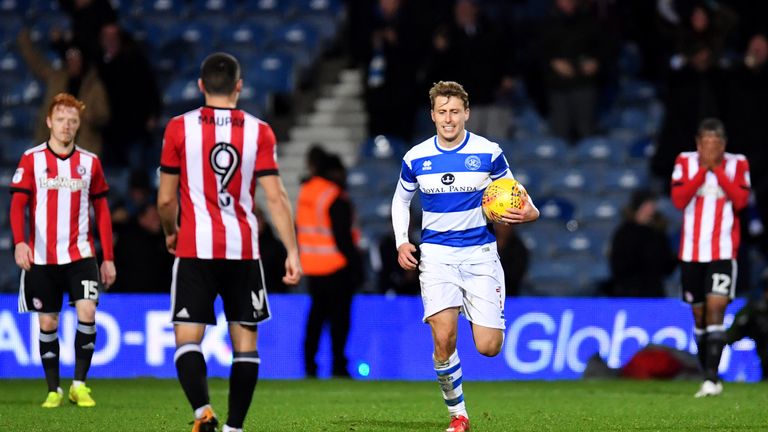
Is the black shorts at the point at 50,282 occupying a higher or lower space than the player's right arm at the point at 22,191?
lower

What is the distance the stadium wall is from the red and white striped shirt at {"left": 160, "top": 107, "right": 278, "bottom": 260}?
7.01 m

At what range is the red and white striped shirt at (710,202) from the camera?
1125 cm

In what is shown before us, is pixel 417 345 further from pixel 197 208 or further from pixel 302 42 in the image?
pixel 197 208

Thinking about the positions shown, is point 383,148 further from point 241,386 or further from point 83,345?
point 241,386

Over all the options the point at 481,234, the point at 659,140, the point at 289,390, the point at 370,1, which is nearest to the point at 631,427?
the point at 481,234

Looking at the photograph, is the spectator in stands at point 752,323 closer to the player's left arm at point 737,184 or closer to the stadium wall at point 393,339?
the stadium wall at point 393,339

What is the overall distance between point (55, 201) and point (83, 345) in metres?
1.03

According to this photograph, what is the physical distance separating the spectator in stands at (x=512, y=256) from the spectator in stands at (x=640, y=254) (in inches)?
35.7

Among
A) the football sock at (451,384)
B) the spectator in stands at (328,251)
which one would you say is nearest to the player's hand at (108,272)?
the football sock at (451,384)

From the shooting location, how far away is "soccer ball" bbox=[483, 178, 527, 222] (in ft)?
25.5

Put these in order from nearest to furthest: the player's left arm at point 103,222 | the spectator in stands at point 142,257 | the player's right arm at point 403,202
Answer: the player's right arm at point 403,202, the player's left arm at point 103,222, the spectator in stands at point 142,257

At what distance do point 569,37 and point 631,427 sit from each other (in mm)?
8851

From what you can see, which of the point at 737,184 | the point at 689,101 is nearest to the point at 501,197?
the point at 737,184

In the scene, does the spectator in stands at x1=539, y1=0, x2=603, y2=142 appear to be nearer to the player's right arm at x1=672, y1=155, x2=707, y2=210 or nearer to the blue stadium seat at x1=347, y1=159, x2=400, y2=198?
the blue stadium seat at x1=347, y1=159, x2=400, y2=198
